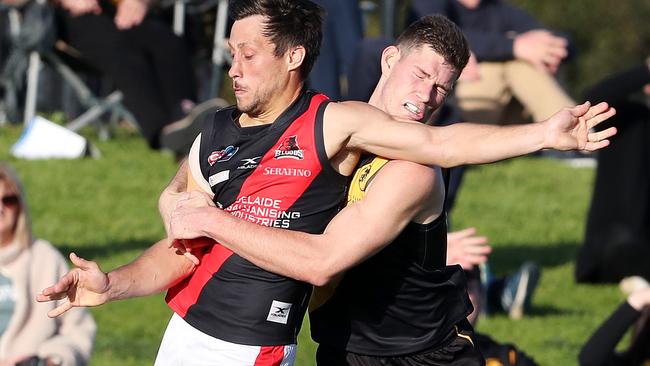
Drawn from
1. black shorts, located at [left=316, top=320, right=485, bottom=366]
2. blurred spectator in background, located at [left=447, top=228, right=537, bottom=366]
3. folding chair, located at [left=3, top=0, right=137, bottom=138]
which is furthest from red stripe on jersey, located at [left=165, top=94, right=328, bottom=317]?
folding chair, located at [left=3, top=0, right=137, bottom=138]

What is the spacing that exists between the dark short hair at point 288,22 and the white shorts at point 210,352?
806mm

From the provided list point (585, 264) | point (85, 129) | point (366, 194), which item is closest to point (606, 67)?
point (85, 129)

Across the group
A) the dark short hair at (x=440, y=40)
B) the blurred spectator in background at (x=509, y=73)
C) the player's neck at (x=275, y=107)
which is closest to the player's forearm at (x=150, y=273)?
the player's neck at (x=275, y=107)

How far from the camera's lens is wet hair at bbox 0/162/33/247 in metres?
6.10

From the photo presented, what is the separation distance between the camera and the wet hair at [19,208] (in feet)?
20.0

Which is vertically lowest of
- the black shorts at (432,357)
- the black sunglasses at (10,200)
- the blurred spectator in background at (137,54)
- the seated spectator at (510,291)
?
the seated spectator at (510,291)

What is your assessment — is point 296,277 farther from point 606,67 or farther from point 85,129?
point 606,67

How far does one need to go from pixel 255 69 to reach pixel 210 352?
0.83m

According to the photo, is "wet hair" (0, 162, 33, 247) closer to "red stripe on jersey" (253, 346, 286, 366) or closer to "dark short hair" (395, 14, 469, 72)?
"red stripe on jersey" (253, 346, 286, 366)

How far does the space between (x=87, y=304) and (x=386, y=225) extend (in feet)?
2.94

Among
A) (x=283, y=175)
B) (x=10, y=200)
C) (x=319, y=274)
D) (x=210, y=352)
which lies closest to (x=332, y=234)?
(x=319, y=274)

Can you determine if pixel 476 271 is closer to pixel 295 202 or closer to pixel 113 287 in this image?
pixel 295 202

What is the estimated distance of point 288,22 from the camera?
13.4 feet

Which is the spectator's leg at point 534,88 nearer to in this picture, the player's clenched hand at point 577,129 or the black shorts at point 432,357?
the black shorts at point 432,357
